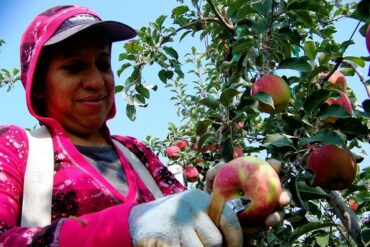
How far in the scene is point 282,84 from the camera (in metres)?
1.67

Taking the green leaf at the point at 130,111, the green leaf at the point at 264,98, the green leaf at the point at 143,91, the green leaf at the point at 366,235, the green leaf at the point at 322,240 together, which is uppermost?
the green leaf at the point at 264,98

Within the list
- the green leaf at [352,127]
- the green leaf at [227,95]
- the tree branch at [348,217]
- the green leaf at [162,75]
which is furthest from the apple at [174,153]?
the green leaf at [352,127]

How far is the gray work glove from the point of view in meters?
0.81

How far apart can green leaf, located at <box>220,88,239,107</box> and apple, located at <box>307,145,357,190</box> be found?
301mm

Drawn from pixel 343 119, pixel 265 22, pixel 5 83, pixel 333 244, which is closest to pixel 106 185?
pixel 343 119

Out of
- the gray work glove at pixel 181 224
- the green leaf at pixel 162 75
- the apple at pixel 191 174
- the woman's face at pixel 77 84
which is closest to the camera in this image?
the gray work glove at pixel 181 224

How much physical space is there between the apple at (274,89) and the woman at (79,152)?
427 mm

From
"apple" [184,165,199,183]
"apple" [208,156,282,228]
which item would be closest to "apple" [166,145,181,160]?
"apple" [184,165,199,183]

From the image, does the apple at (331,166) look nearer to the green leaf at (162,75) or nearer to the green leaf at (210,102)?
the green leaf at (210,102)

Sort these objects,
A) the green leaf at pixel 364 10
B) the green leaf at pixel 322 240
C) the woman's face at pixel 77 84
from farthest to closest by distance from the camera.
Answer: the green leaf at pixel 322 240 < the woman's face at pixel 77 84 < the green leaf at pixel 364 10

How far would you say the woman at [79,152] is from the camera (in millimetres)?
882

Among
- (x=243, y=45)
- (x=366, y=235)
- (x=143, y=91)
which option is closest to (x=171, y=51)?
(x=143, y=91)

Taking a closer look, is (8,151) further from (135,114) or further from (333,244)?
(333,244)

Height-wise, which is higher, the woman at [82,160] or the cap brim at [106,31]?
the cap brim at [106,31]
